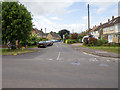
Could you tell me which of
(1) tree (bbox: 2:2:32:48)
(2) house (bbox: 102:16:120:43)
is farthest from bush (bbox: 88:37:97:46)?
(1) tree (bbox: 2:2:32:48)

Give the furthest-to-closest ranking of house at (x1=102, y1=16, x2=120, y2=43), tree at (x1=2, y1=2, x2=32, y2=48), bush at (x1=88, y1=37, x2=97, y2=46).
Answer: house at (x1=102, y1=16, x2=120, y2=43) → bush at (x1=88, y1=37, x2=97, y2=46) → tree at (x1=2, y1=2, x2=32, y2=48)

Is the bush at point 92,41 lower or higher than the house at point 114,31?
lower

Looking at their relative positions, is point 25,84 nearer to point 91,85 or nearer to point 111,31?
point 91,85

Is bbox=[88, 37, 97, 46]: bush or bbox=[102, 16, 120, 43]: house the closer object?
bbox=[88, 37, 97, 46]: bush

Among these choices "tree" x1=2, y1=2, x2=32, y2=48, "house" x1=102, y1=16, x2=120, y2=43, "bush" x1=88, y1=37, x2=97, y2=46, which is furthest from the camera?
"house" x1=102, y1=16, x2=120, y2=43

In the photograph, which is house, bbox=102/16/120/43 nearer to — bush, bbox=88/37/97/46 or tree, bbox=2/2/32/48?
Answer: bush, bbox=88/37/97/46

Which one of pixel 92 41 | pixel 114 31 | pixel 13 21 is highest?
pixel 114 31

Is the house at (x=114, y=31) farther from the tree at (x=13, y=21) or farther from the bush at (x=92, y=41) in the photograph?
the tree at (x=13, y=21)

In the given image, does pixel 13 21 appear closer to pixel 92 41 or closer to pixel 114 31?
pixel 92 41

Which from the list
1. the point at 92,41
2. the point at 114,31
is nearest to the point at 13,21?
the point at 92,41

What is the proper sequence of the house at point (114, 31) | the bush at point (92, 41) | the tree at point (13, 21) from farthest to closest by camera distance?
the house at point (114, 31), the bush at point (92, 41), the tree at point (13, 21)

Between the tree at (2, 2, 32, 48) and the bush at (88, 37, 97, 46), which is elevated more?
the tree at (2, 2, 32, 48)

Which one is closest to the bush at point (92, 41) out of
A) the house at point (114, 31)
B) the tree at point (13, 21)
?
the house at point (114, 31)

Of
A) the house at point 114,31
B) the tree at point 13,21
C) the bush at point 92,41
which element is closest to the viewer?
the tree at point 13,21
